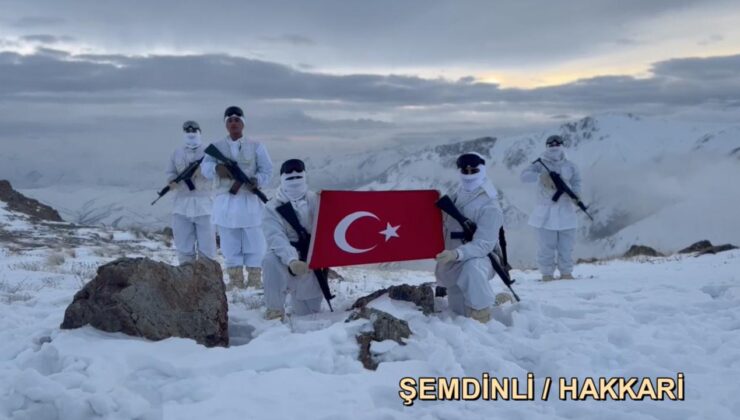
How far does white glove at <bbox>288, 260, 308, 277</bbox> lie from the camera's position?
686 cm

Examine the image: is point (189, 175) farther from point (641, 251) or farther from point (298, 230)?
point (641, 251)

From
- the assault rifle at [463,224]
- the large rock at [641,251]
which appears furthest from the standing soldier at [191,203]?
the large rock at [641,251]

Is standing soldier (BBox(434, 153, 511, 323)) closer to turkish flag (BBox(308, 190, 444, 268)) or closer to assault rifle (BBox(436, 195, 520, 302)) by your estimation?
assault rifle (BBox(436, 195, 520, 302))

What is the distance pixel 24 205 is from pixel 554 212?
23456 millimetres

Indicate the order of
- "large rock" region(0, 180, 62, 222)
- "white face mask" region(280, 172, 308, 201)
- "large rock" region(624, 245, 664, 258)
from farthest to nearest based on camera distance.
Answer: "large rock" region(0, 180, 62, 222) → "large rock" region(624, 245, 664, 258) → "white face mask" region(280, 172, 308, 201)

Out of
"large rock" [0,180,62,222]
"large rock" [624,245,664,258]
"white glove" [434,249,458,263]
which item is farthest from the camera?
"large rock" [0,180,62,222]

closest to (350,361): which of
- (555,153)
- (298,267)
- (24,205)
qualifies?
(298,267)

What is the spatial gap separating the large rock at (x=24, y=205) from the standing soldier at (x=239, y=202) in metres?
18.2

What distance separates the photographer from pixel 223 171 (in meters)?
9.68

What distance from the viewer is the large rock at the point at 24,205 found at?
1031 inches

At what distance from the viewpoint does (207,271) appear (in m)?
6.83

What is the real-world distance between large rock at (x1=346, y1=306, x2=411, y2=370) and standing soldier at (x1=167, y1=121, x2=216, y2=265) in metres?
4.37

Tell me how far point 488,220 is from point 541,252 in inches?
209

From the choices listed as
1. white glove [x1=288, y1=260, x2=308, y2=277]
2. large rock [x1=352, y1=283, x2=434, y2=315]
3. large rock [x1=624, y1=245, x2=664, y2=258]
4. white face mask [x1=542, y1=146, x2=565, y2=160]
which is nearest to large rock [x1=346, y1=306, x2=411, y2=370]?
white glove [x1=288, y1=260, x2=308, y2=277]
